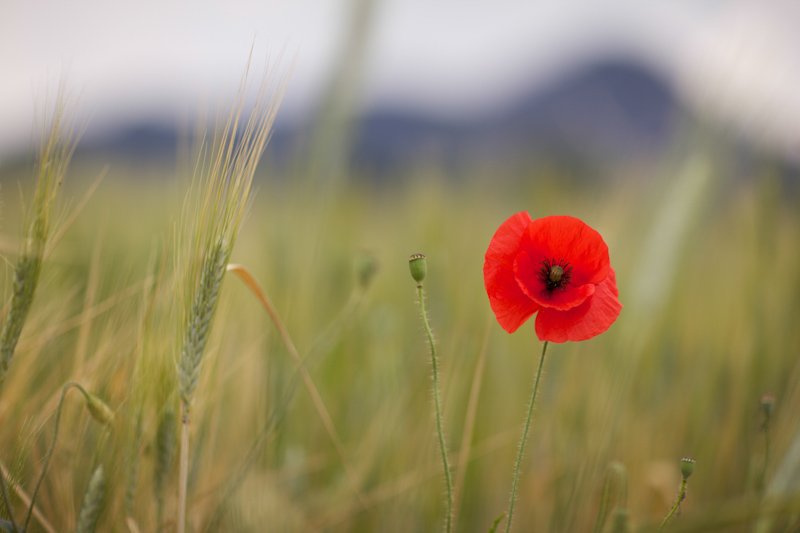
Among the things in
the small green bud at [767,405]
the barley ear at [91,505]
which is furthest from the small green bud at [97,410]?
the small green bud at [767,405]

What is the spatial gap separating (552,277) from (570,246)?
0.11ft

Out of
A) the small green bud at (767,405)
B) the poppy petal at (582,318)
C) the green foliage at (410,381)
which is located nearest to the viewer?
the poppy petal at (582,318)

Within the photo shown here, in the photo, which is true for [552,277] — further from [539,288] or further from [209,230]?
[209,230]

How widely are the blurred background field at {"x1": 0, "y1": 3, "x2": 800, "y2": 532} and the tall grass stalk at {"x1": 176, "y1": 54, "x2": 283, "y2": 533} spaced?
0.06 m

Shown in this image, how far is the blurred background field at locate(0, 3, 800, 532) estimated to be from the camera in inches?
25.9


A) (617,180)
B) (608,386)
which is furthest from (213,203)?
(617,180)

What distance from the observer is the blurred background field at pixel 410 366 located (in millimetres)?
657

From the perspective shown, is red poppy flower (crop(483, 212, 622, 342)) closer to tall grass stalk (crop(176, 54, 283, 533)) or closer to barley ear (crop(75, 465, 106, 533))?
tall grass stalk (crop(176, 54, 283, 533))

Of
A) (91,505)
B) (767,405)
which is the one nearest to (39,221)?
(91,505)

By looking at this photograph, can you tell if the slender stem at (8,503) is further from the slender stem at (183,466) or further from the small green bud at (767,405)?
the small green bud at (767,405)

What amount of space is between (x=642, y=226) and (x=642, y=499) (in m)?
0.65

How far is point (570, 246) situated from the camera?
1.30 feet

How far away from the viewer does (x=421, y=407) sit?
1.13 metres

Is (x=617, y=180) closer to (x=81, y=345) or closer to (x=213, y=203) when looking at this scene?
(x=213, y=203)
